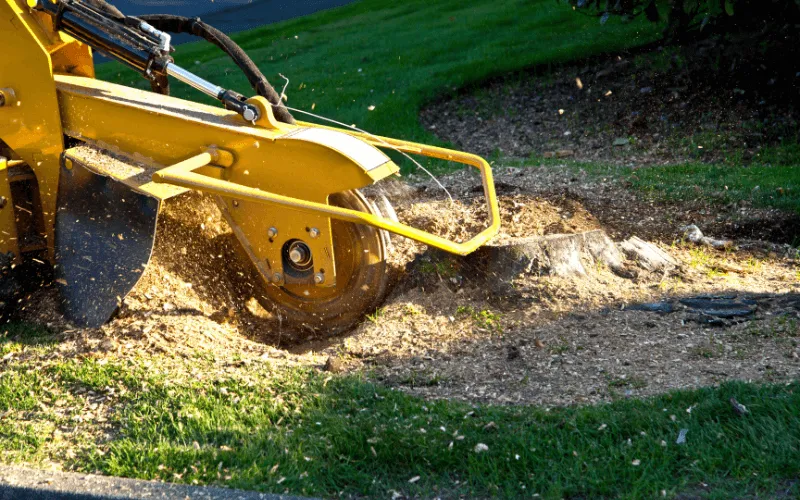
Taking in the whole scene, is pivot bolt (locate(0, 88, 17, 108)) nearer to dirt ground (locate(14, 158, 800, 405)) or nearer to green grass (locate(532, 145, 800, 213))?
dirt ground (locate(14, 158, 800, 405))

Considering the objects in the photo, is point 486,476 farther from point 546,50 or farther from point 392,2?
point 392,2

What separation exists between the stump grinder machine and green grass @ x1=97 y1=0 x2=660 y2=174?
4.19 meters

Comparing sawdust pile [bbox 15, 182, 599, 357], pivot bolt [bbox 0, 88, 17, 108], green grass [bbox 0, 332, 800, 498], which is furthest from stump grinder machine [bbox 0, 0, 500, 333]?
green grass [bbox 0, 332, 800, 498]

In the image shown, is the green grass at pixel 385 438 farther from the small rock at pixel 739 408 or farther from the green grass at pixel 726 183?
the green grass at pixel 726 183

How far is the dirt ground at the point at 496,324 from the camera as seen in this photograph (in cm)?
383

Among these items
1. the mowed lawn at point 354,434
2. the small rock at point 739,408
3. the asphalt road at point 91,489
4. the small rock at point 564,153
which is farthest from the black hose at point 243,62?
the small rock at point 564,153

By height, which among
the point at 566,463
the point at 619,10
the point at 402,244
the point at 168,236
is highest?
the point at 619,10

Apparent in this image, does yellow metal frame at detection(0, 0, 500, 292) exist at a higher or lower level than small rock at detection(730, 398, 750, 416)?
higher

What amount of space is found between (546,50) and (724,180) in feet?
13.3

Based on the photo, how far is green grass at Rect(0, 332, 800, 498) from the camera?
10.3ft

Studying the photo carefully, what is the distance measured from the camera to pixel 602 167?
7.23 metres

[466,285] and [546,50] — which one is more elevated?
[546,50]

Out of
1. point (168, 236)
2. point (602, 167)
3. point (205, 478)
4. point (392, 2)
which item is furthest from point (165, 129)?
point (392, 2)

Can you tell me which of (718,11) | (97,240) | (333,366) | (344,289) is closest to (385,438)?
(333,366)
